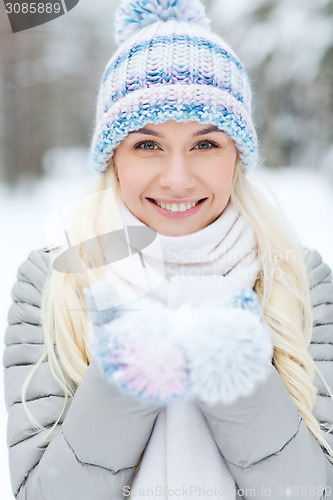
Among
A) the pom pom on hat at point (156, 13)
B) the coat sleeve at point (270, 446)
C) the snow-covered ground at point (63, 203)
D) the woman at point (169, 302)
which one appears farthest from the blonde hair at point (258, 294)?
the snow-covered ground at point (63, 203)

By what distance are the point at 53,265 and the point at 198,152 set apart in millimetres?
491

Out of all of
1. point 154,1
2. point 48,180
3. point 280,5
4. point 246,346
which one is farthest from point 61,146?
point 246,346

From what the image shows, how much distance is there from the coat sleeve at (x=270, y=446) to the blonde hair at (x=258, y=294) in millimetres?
107

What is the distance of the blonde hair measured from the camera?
1.01 m

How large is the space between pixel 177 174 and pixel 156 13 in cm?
48

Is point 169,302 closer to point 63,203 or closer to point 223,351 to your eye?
point 223,351

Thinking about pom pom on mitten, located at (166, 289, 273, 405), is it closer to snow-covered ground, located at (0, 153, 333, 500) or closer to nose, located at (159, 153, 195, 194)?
nose, located at (159, 153, 195, 194)

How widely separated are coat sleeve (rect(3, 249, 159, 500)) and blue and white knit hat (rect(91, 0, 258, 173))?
1.83ft

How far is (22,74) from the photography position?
17.0 ft

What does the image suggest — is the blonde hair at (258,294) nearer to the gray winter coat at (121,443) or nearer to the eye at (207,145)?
the gray winter coat at (121,443)

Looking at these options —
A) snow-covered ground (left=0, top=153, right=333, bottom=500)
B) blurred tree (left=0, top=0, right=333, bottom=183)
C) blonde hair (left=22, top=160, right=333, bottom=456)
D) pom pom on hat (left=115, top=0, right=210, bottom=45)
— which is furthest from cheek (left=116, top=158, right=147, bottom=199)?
blurred tree (left=0, top=0, right=333, bottom=183)

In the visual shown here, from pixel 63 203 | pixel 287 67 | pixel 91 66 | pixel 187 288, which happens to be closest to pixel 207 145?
pixel 187 288

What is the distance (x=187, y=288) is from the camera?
3.16 ft

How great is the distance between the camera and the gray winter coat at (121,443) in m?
0.78
